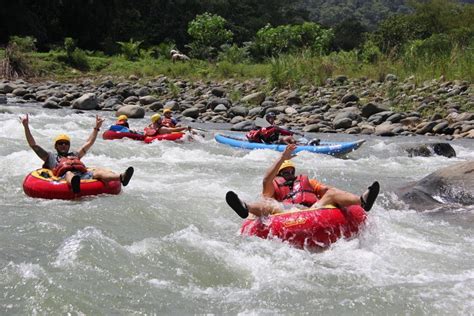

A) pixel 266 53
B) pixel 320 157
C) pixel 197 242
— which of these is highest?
pixel 197 242

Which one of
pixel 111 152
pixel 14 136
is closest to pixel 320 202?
pixel 111 152

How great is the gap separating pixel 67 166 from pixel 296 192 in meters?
3.02

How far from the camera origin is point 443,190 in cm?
767

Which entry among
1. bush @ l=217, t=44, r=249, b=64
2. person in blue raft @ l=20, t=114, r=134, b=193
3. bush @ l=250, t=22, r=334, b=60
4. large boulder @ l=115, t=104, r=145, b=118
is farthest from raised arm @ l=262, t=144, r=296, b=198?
bush @ l=250, t=22, r=334, b=60

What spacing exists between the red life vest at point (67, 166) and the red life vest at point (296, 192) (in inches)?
107

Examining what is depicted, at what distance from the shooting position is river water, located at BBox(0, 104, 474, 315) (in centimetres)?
432

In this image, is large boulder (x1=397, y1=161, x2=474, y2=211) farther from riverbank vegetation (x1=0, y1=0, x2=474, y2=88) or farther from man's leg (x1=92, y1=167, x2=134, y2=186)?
riverbank vegetation (x1=0, y1=0, x2=474, y2=88)

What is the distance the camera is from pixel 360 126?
A: 14.7 meters

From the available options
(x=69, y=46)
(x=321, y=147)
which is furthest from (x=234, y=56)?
(x=321, y=147)

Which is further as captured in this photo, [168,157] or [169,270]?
[168,157]

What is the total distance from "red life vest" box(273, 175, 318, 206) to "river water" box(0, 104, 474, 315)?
632 millimetres

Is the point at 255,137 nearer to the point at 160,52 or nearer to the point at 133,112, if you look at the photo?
the point at 133,112

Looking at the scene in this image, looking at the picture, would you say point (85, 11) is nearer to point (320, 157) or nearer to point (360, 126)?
point (360, 126)

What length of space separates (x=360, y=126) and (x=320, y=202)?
9.29 meters
